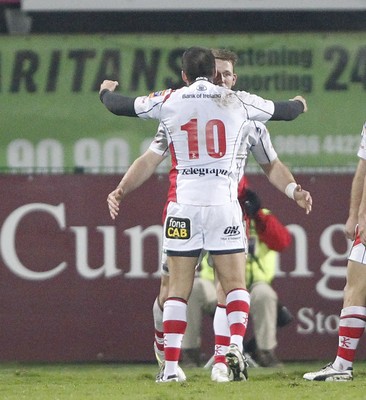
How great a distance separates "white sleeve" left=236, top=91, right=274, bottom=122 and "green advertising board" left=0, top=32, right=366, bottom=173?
355 centimetres

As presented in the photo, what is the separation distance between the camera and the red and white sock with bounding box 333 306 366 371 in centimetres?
→ 847

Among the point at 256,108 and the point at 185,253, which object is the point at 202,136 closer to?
the point at 256,108

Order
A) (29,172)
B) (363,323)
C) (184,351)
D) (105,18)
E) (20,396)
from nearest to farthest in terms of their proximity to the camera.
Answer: (20,396)
(363,323)
(184,351)
(29,172)
(105,18)

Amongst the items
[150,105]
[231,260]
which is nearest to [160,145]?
[150,105]

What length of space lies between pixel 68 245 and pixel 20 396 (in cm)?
314

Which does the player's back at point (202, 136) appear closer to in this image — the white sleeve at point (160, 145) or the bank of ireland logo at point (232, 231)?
the bank of ireland logo at point (232, 231)

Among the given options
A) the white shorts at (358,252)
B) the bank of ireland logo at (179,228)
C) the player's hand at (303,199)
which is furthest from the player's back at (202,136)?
the white shorts at (358,252)

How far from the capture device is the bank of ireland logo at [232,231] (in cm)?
823

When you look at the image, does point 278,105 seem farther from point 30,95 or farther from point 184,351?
point 30,95

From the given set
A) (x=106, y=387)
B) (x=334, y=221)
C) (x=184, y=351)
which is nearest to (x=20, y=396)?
(x=106, y=387)

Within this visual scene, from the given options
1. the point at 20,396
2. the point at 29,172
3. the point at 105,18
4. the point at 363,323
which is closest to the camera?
the point at 20,396

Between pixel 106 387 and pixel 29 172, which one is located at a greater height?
pixel 29 172

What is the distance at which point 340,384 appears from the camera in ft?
27.0

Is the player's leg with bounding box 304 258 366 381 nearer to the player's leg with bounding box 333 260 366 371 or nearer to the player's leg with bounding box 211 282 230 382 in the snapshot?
the player's leg with bounding box 333 260 366 371
